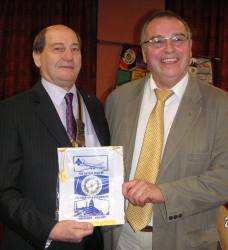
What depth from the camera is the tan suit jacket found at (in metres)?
2.00

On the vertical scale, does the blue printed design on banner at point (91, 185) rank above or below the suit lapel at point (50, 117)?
below

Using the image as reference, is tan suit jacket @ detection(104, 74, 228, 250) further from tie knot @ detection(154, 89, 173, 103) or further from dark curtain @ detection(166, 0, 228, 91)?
dark curtain @ detection(166, 0, 228, 91)

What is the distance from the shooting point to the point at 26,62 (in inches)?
201

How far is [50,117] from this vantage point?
206cm

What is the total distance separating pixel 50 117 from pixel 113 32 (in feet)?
12.3

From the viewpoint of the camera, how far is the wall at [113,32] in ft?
18.1

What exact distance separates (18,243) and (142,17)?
14.3 feet

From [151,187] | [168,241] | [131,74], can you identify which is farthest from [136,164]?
[131,74]

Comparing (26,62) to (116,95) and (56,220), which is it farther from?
(56,220)

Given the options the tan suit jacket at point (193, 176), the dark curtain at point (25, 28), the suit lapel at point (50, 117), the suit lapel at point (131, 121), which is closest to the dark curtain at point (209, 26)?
the dark curtain at point (25, 28)

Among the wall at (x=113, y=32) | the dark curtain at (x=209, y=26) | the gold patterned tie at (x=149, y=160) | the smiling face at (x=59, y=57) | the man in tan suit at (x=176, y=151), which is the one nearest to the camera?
the man in tan suit at (x=176, y=151)

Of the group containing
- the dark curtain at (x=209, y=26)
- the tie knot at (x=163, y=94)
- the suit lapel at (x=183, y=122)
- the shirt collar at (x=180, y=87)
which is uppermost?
the dark curtain at (x=209, y=26)

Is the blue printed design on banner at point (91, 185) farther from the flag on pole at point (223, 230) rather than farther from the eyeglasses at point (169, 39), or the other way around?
the flag on pole at point (223, 230)

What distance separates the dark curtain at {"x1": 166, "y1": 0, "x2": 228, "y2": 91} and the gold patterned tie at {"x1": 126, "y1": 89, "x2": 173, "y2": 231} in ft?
13.2
